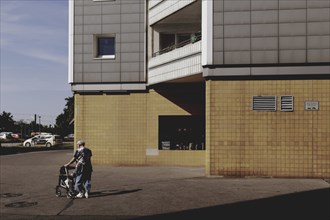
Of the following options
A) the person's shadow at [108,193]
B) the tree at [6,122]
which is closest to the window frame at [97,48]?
the person's shadow at [108,193]

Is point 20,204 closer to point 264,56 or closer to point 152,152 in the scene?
point 264,56

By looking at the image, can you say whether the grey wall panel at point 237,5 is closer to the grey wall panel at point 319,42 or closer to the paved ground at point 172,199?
the grey wall panel at point 319,42

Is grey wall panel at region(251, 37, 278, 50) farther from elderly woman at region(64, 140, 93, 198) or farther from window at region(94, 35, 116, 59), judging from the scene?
window at region(94, 35, 116, 59)

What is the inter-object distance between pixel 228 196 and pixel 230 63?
6.04m

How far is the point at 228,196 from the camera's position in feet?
41.8

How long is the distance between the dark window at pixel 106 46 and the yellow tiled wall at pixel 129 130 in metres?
2.50

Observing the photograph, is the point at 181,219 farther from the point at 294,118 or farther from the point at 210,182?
the point at 294,118

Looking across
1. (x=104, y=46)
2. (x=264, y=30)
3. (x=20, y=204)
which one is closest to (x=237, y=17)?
(x=264, y=30)

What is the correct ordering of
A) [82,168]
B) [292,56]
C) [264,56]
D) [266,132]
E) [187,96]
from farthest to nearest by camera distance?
1. [187,96]
2. [264,56]
3. [266,132]
4. [292,56]
5. [82,168]

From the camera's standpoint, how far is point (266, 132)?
16.5 meters

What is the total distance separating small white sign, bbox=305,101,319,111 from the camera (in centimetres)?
1614

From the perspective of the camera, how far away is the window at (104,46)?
78.8 feet

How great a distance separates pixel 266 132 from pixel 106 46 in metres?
11.6

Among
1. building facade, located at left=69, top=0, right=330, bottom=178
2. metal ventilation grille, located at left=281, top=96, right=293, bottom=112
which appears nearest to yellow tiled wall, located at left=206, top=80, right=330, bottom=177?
building facade, located at left=69, top=0, right=330, bottom=178
